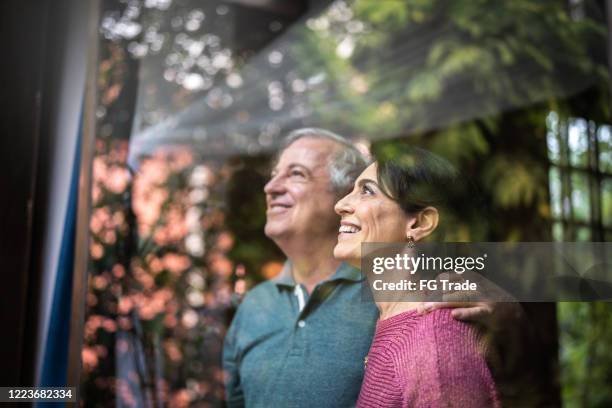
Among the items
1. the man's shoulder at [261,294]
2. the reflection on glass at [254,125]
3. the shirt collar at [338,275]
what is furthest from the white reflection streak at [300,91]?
the shirt collar at [338,275]

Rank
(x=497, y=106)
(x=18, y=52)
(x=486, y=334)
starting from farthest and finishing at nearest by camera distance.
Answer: (x=497, y=106), (x=18, y=52), (x=486, y=334)

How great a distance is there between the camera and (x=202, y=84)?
1.77 m

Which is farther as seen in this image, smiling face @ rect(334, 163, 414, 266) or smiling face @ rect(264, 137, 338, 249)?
smiling face @ rect(264, 137, 338, 249)

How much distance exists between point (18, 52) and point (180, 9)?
54 centimetres

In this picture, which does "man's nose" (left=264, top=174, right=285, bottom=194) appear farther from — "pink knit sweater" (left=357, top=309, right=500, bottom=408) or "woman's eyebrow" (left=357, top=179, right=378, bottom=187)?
"pink knit sweater" (left=357, top=309, right=500, bottom=408)

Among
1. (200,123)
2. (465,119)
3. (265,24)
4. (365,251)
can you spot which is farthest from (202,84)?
(365,251)

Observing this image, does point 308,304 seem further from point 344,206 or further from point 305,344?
point 344,206

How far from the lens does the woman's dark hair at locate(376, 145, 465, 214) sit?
2.68 feet

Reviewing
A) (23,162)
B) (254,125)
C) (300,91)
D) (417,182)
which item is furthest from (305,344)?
(300,91)

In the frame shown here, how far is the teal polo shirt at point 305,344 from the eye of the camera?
87cm

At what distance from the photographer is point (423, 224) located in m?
0.81

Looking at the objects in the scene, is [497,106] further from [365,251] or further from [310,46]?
[365,251]

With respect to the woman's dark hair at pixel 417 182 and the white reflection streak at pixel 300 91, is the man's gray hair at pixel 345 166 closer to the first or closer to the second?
the woman's dark hair at pixel 417 182

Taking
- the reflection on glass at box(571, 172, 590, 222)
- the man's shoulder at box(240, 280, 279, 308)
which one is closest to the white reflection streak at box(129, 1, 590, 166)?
the reflection on glass at box(571, 172, 590, 222)
